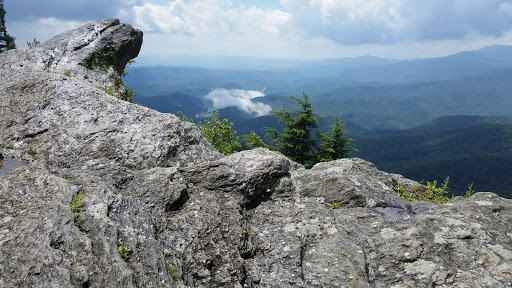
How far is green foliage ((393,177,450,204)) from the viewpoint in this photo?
1272cm

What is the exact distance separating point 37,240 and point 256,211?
20.6 feet

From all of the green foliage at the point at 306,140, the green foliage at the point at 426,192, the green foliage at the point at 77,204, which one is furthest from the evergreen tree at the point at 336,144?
the green foliage at the point at 77,204

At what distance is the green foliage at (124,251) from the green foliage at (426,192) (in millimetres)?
11118

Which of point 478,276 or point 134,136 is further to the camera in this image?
point 134,136

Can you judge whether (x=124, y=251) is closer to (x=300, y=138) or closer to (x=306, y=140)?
(x=300, y=138)

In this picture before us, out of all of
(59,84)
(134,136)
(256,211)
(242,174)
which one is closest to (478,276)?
(256,211)

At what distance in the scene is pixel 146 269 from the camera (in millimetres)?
6449

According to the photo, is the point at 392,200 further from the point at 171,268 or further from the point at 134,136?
the point at 134,136

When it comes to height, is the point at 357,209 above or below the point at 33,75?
below

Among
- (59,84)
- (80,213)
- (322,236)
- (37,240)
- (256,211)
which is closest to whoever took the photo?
(37,240)

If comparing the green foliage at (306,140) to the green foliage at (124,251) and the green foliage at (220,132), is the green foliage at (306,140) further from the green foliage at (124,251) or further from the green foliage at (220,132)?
the green foliage at (124,251)

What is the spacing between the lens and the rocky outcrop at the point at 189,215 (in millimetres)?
6309

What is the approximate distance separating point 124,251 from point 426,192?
42.9 feet

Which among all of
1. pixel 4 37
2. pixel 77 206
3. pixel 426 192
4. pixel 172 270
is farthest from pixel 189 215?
pixel 4 37
